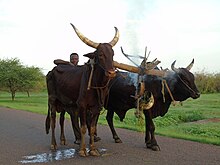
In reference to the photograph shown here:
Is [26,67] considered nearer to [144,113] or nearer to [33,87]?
[33,87]

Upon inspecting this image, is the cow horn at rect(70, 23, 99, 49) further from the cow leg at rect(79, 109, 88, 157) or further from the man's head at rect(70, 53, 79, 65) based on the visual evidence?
the man's head at rect(70, 53, 79, 65)

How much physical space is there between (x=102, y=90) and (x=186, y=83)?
210 cm

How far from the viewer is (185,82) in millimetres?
8727

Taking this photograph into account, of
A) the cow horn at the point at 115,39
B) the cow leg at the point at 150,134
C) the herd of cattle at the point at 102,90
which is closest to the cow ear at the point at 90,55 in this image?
the herd of cattle at the point at 102,90

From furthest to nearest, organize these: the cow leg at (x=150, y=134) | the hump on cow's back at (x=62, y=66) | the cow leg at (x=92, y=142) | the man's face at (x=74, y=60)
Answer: the man's face at (x=74, y=60), the hump on cow's back at (x=62, y=66), the cow leg at (x=150, y=134), the cow leg at (x=92, y=142)

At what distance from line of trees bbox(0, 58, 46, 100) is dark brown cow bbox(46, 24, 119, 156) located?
35.0 m

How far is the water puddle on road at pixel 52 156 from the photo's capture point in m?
7.69

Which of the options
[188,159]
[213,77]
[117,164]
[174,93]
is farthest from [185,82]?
[213,77]

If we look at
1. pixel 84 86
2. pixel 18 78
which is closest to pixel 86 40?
pixel 84 86

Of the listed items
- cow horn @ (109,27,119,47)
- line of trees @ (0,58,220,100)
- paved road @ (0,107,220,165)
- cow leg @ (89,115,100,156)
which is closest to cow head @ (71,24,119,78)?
cow horn @ (109,27,119,47)

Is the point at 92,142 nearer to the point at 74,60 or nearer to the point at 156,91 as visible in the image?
the point at 156,91

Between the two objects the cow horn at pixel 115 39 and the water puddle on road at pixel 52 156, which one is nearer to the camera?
the water puddle on road at pixel 52 156

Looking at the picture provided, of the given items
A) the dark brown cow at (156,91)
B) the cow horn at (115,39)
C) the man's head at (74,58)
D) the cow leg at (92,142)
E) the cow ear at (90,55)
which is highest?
the cow horn at (115,39)

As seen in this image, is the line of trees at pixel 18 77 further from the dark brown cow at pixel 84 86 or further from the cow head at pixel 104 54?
the cow head at pixel 104 54
